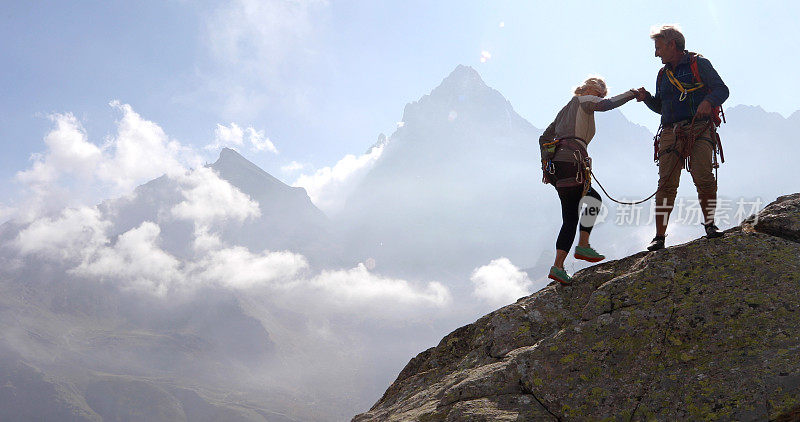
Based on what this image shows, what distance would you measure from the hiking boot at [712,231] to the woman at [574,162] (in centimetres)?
185

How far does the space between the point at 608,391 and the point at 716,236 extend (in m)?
4.05

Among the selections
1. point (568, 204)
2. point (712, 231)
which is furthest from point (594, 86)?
point (712, 231)

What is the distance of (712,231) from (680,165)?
4.76ft

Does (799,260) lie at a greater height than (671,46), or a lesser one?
lesser

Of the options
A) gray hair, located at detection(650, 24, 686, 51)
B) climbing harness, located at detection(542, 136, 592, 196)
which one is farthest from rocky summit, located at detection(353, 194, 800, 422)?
gray hair, located at detection(650, 24, 686, 51)

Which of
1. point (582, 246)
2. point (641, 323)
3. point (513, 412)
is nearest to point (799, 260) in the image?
point (641, 323)

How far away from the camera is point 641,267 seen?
8.26 m

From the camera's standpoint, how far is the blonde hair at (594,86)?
9.49 metres

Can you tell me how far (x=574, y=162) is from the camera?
9.18 metres

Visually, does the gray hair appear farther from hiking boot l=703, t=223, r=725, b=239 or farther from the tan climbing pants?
hiking boot l=703, t=223, r=725, b=239

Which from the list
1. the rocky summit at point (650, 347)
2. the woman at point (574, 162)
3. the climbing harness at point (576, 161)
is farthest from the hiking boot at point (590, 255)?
the climbing harness at point (576, 161)

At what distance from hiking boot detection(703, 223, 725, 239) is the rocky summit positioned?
21cm

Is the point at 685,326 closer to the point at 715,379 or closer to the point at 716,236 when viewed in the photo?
the point at 715,379

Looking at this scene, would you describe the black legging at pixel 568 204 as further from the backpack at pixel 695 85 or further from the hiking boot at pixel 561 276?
the backpack at pixel 695 85
